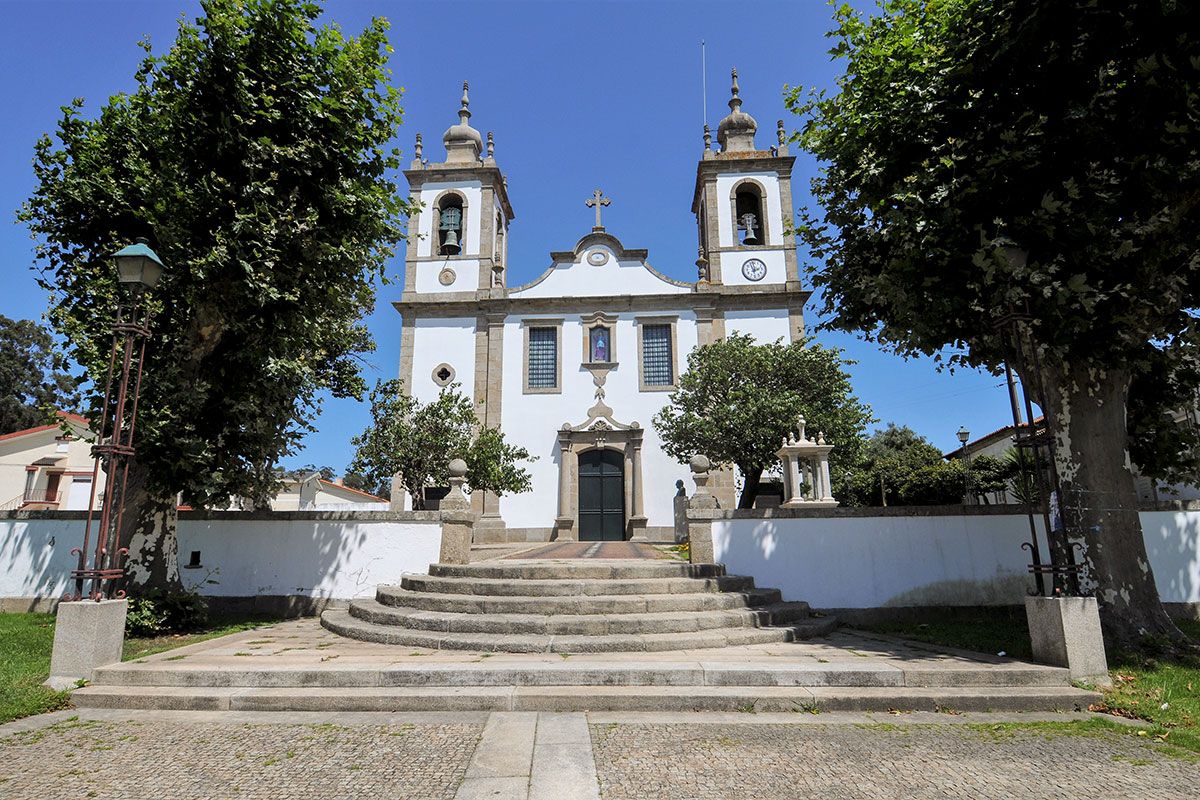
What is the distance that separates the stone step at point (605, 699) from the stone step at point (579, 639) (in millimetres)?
1214

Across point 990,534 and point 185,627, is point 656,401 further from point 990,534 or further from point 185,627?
point 185,627

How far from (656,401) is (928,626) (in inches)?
518

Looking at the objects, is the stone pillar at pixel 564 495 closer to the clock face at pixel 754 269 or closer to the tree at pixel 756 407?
the tree at pixel 756 407

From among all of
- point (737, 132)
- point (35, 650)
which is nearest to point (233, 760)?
point (35, 650)

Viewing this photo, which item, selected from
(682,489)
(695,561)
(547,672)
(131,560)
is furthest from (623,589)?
(682,489)

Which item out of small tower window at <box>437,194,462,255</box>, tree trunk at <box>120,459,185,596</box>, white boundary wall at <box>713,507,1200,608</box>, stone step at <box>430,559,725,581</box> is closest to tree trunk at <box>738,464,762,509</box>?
white boundary wall at <box>713,507,1200,608</box>

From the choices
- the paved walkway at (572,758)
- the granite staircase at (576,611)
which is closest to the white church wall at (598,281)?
the granite staircase at (576,611)

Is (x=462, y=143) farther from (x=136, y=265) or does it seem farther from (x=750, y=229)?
(x=136, y=265)

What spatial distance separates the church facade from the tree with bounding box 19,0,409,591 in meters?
11.8

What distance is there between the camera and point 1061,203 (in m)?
5.99

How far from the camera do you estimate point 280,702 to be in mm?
5078

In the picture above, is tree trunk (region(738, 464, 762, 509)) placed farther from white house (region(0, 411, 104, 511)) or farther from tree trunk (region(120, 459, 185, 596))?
→ white house (region(0, 411, 104, 511))

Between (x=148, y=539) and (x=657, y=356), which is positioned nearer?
(x=148, y=539)

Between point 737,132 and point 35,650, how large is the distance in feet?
80.3
